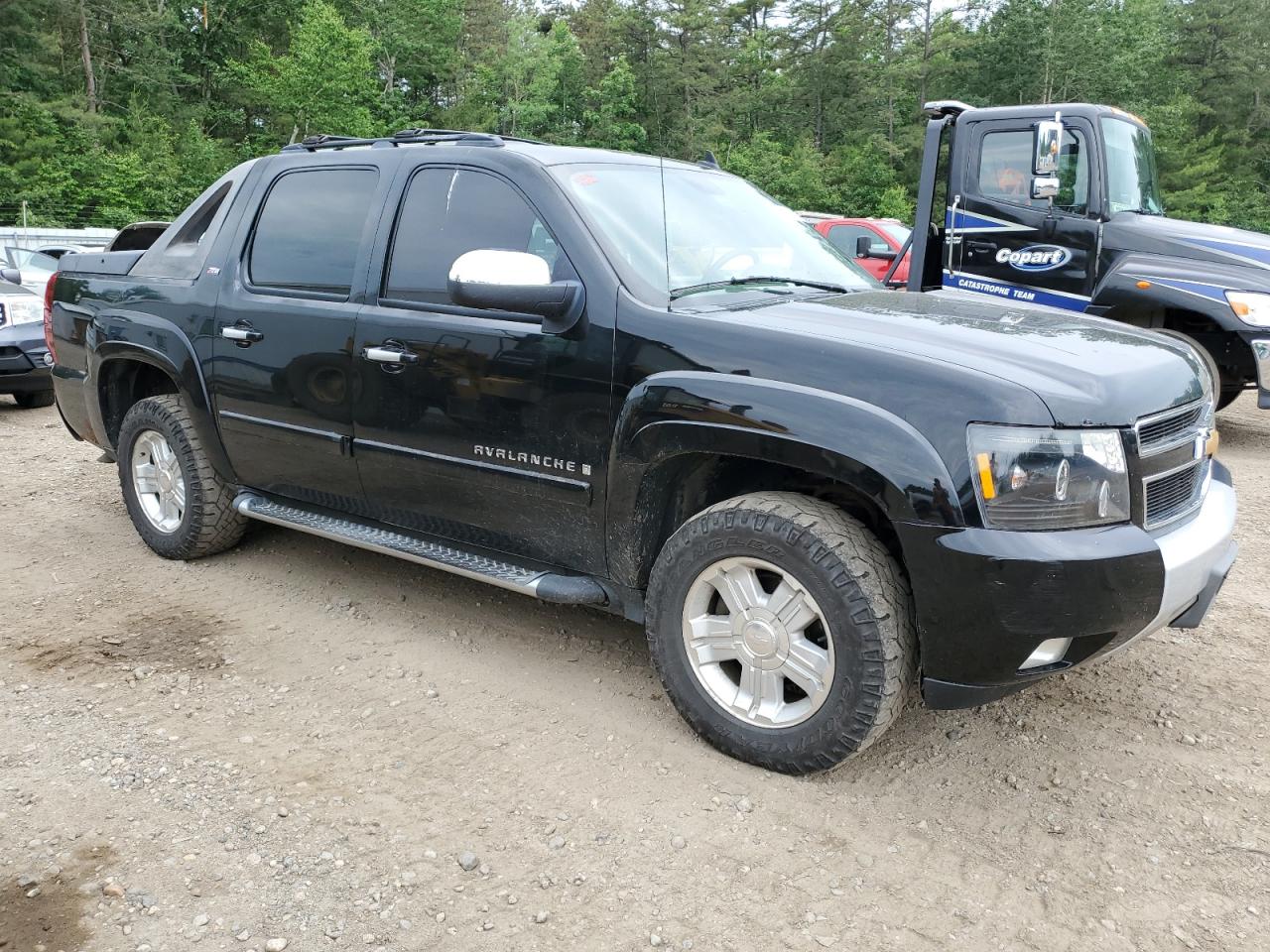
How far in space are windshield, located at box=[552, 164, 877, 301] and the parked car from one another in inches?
291

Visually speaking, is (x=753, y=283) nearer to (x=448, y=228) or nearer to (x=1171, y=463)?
(x=448, y=228)

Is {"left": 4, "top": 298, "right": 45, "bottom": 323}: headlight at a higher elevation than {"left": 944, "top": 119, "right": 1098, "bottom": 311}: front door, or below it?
below

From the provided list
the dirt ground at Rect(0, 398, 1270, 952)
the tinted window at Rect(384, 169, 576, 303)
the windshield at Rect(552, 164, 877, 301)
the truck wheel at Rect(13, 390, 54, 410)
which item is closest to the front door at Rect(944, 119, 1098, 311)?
the dirt ground at Rect(0, 398, 1270, 952)

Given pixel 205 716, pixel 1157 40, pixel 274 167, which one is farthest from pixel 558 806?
pixel 1157 40

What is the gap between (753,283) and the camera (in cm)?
367

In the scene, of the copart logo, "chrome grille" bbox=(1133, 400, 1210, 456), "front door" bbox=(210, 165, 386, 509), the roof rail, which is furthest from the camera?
the roof rail

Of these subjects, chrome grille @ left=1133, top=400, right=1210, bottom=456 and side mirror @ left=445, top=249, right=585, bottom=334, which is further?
side mirror @ left=445, top=249, right=585, bottom=334

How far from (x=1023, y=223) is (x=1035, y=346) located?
210 inches

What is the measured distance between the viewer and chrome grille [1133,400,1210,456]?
9.30 ft

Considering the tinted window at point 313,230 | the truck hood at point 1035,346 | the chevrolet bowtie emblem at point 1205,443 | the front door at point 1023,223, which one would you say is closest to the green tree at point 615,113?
the front door at point 1023,223

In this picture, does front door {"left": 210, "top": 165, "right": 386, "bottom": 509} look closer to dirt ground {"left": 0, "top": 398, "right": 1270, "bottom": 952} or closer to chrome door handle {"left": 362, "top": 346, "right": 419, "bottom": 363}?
chrome door handle {"left": 362, "top": 346, "right": 419, "bottom": 363}

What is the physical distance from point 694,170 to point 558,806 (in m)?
2.56

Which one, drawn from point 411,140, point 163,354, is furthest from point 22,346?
point 411,140

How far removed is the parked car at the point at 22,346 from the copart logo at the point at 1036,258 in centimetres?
814
